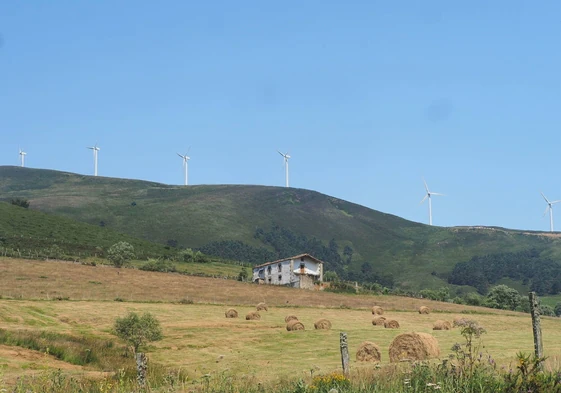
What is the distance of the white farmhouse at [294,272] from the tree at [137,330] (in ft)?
254

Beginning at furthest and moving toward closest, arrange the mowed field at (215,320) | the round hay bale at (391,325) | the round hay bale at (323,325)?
the round hay bale at (391,325) → the round hay bale at (323,325) → the mowed field at (215,320)

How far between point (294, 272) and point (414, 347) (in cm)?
9070

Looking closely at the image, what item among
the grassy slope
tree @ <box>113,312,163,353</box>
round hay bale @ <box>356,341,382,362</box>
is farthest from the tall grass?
the grassy slope

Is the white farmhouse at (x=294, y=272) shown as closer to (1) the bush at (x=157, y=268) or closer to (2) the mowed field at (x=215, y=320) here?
(1) the bush at (x=157, y=268)

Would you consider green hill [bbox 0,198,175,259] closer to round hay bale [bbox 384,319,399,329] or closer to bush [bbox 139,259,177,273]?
bush [bbox 139,259,177,273]

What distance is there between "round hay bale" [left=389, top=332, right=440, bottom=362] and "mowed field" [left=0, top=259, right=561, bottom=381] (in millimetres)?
891

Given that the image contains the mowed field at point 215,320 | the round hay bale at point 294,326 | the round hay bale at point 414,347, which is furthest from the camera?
the round hay bale at point 294,326

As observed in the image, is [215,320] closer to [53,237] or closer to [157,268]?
[157,268]

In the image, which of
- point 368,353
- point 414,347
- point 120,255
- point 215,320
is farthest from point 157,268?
point 414,347

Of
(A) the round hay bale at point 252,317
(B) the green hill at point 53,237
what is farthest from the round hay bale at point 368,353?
(B) the green hill at point 53,237

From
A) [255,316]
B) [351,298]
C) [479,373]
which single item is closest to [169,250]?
[351,298]

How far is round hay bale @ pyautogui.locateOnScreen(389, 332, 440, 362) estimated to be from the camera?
35625mm

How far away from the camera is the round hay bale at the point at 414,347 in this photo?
35.6 meters

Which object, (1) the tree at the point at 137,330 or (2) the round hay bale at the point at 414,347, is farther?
(1) the tree at the point at 137,330
